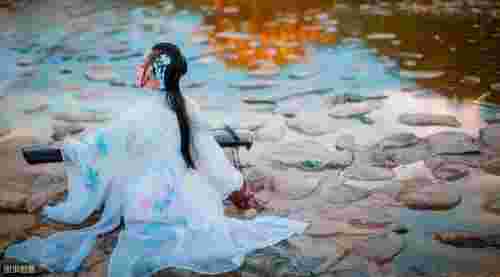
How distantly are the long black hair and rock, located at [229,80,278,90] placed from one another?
9.31 feet

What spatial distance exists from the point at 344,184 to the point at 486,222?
3.23 feet

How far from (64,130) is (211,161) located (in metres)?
2.10

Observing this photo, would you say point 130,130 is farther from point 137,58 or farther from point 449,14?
point 449,14

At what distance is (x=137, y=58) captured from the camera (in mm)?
7527

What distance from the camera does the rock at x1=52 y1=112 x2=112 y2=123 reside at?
545 centimetres

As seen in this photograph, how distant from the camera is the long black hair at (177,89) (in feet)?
10.9

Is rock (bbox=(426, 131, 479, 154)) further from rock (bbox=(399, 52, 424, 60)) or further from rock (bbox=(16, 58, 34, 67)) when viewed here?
rock (bbox=(16, 58, 34, 67))

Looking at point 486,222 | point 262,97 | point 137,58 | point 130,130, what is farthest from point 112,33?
point 486,222

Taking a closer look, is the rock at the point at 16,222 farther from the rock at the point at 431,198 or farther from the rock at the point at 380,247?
the rock at the point at 431,198

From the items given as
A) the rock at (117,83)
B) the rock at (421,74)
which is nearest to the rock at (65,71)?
the rock at (117,83)

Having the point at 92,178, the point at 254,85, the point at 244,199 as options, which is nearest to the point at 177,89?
the point at 92,178

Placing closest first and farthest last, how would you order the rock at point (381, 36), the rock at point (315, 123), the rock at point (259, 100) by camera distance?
1. the rock at point (315, 123)
2. the rock at point (259, 100)
3. the rock at point (381, 36)

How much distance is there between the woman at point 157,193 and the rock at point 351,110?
6.89 feet

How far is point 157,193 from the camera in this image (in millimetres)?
3422
